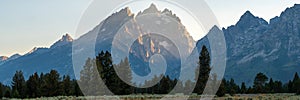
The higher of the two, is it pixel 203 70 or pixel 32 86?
pixel 32 86

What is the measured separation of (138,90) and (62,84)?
54209 millimetres

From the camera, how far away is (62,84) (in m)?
92.1

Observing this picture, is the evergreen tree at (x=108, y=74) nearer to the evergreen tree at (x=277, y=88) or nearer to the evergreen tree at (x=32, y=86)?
the evergreen tree at (x=32, y=86)

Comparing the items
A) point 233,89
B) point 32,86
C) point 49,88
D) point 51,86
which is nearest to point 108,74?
point 51,86

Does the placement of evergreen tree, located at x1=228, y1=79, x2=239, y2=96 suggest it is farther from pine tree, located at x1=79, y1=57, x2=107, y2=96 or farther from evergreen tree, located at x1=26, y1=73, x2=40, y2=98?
evergreen tree, located at x1=26, y1=73, x2=40, y2=98

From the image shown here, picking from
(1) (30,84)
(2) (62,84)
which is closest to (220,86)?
(2) (62,84)

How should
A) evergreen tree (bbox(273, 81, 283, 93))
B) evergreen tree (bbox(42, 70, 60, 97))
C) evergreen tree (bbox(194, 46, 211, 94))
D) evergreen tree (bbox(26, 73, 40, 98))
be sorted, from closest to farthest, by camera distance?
evergreen tree (bbox(194, 46, 211, 94))
evergreen tree (bbox(42, 70, 60, 97))
evergreen tree (bbox(26, 73, 40, 98))
evergreen tree (bbox(273, 81, 283, 93))

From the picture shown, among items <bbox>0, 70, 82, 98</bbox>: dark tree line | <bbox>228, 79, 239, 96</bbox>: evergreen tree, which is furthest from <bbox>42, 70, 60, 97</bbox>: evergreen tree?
<bbox>228, 79, 239, 96</bbox>: evergreen tree

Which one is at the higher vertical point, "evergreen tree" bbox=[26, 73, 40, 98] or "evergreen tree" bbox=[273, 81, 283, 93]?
"evergreen tree" bbox=[26, 73, 40, 98]

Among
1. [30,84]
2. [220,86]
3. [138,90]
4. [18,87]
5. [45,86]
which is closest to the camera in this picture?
[220,86]

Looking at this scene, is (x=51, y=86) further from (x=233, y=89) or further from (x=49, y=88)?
(x=233, y=89)

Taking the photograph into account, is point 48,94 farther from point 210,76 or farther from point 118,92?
point 210,76

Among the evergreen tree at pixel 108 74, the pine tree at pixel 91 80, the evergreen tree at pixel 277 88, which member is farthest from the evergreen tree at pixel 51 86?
the evergreen tree at pixel 277 88

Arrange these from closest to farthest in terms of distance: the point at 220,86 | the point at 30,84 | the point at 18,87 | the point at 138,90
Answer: the point at 220,86 → the point at 30,84 → the point at 18,87 → the point at 138,90
